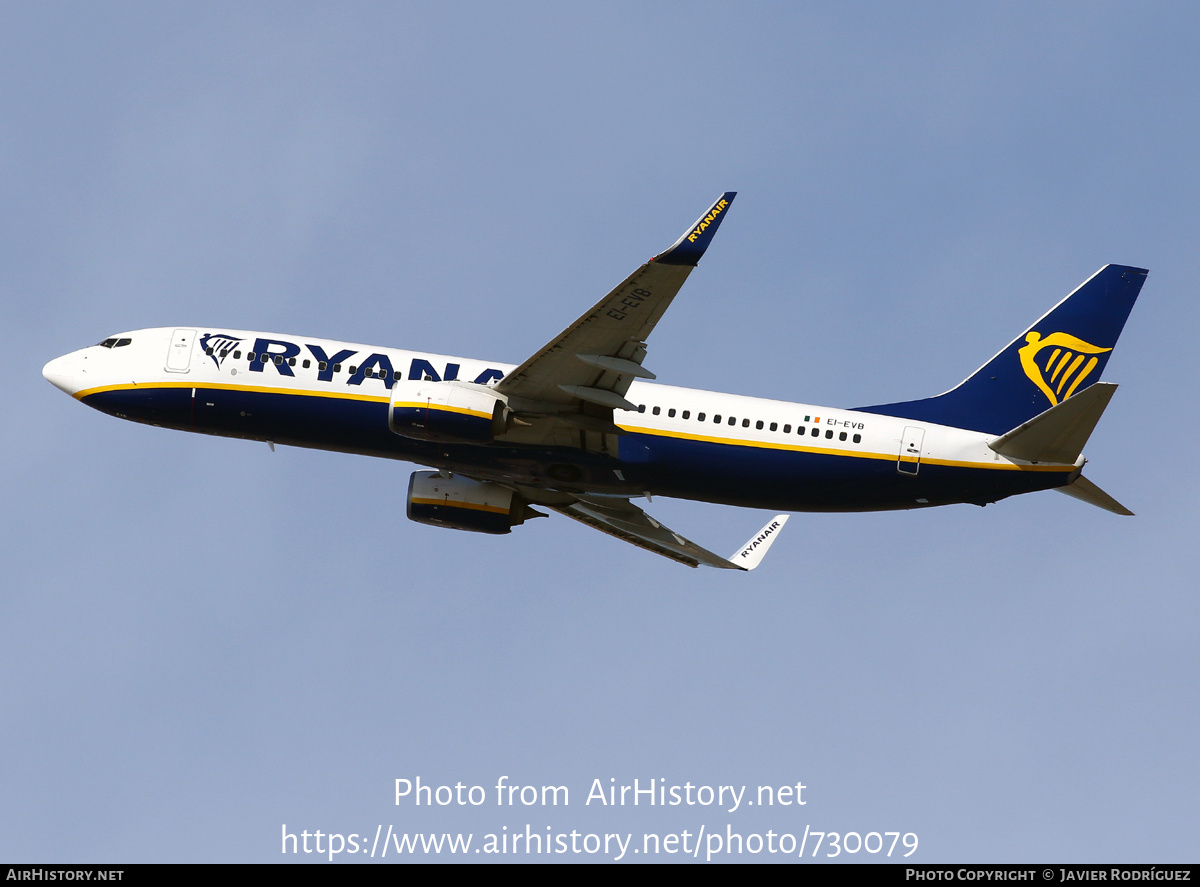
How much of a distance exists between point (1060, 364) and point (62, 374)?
33.4m

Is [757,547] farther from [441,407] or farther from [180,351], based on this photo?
[180,351]

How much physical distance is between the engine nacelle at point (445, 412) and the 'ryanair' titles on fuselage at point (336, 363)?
7.71ft

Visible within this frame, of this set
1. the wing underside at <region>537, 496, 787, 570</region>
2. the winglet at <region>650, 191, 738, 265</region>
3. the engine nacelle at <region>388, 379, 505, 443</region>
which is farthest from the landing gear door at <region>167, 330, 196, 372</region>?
the winglet at <region>650, 191, 738, 265</region>

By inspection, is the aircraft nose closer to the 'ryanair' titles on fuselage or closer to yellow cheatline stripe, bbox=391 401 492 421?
the 'ryanair' titles on fuselage

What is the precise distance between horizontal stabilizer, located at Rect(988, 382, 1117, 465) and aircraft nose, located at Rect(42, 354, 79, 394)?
30.2 meters

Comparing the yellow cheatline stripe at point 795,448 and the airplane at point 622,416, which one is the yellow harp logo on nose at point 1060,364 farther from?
the yellow cheatline stripe at point 795,448

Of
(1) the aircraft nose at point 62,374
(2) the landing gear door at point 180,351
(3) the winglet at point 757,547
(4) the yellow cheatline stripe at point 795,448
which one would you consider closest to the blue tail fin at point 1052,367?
(4) the yellow cheatline stripe at point 795,448

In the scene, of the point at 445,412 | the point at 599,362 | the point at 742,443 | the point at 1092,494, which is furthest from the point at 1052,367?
the point at 445,412

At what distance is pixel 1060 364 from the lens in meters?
43.1

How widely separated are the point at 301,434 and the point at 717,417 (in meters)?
13.3

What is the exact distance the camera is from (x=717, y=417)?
4125 cm

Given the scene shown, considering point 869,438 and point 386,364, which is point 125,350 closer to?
point 386,364

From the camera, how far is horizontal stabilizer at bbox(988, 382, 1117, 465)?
121 feet

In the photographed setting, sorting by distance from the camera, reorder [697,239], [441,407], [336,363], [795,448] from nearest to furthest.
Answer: [697,239], [441,407], [795,448], [336,363]
